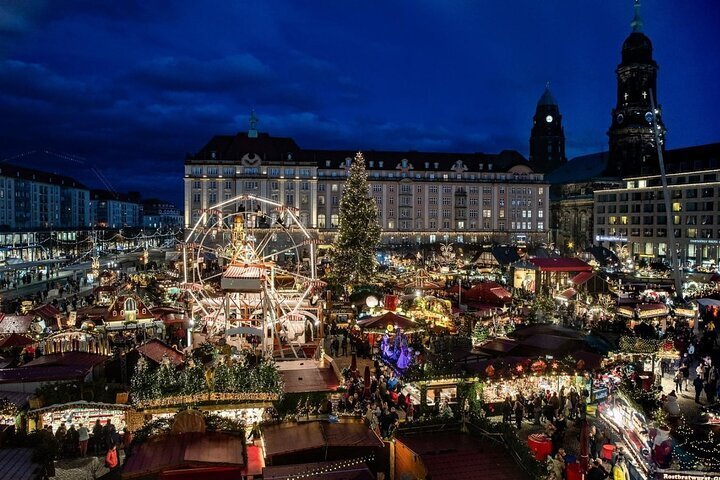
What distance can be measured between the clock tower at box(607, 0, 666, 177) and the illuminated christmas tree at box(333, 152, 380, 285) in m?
59.1

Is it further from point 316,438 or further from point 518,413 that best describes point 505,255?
point 316,438

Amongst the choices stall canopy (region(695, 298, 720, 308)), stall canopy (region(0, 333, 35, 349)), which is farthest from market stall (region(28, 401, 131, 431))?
stall canopy (region(695, 298, 720, 308))

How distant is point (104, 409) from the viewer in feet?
43.7

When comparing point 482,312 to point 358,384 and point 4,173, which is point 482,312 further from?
point 4,173

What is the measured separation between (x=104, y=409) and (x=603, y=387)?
14.7m

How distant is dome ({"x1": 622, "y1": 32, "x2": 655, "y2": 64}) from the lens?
8562 cm

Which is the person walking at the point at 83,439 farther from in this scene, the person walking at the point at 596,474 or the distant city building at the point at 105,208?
the distant city building at the point at 105,208

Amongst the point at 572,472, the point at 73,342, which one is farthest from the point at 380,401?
the point at 73,342

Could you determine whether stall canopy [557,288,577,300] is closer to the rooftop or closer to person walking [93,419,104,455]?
person walking [93,419,104,455]

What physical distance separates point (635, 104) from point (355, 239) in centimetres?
6726

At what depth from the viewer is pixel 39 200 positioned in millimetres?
122375

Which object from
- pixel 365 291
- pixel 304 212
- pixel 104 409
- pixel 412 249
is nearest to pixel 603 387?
pixel 104 409

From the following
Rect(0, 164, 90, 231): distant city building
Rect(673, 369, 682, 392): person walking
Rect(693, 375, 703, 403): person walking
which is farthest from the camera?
Rect(0, 164, 90, 231): distant city building

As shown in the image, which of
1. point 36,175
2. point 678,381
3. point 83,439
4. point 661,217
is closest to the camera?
point 83,439
